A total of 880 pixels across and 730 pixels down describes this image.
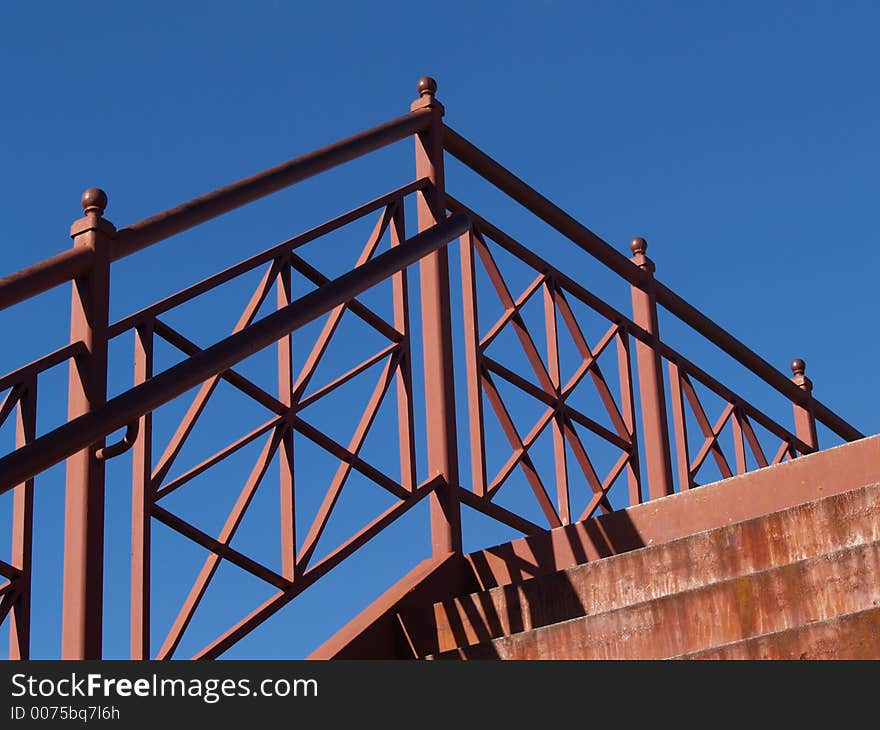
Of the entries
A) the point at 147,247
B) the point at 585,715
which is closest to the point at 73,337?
the point at 147,247

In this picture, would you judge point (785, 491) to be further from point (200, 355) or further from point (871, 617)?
point (200, 355)

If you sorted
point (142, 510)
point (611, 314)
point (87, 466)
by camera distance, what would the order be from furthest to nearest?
point (611, 314) → point (142, 510) → point (87, 466)

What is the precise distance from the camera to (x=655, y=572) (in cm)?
416

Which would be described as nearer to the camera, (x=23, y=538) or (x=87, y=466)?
(x=87, y=466)

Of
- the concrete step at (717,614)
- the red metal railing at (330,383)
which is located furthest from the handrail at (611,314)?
the concrete step at (717,614)

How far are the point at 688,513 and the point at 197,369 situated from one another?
155cm

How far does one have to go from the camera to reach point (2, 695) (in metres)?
2.35

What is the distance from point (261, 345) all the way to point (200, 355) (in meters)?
0.24

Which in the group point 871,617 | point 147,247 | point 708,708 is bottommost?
point 708,708

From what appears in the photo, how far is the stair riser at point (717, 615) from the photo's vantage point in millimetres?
3555

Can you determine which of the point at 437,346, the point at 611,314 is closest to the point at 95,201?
the point at 437,346

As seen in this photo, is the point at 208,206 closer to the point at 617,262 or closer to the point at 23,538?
the point at 23,538

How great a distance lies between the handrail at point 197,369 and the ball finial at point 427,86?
3.00ft

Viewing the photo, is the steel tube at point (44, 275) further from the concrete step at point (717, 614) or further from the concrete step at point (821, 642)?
the concrete step at point (821, 642)
